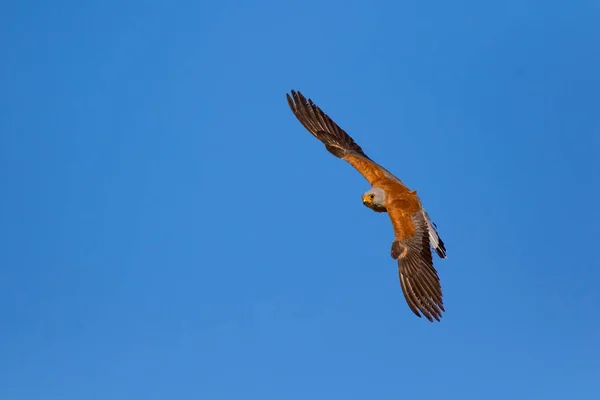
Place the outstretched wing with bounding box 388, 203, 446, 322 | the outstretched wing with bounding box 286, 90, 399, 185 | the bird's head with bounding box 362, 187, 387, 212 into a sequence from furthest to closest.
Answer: the outstretched wing with bounding box 286, 90, 399, 185 < the bird's head with bounding box 362, 187, 387, 212 < the outstretched wing with bounding box 388, 203, 446, 322

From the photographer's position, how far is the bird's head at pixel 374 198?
90.3 ft

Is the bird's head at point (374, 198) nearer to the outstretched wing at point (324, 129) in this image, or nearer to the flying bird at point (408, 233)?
the flying bird at point (408, 233)

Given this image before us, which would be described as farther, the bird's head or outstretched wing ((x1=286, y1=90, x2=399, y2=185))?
outstretched wing ((x1=286, y1=90, x2=399, y2=185))

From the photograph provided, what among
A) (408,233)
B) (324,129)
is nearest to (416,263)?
(408,233)

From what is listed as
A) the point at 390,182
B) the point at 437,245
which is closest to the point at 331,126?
the point at 390,182

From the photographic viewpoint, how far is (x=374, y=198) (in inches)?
1084

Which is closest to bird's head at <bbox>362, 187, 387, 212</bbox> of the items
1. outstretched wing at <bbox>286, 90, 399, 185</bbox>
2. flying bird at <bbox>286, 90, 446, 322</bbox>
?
flying bird at <bbox>286, 90, 446, 322</bbox>

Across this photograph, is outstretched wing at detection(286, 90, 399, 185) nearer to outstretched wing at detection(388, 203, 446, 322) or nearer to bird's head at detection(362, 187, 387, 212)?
bird's head at detection(362, 187, 387, 212)

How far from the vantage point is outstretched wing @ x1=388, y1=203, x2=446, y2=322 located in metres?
25.4

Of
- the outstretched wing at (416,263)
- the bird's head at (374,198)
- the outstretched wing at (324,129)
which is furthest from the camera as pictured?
the outstretched wing at (324,129)

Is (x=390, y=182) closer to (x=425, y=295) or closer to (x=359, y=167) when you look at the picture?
(x=359, y=167)

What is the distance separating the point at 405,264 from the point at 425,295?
125cm

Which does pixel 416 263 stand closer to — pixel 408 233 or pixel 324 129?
pixel 408 233

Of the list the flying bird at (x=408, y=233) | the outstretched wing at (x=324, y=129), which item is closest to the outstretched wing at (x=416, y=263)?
the flying bird at (x=408, y=233)
